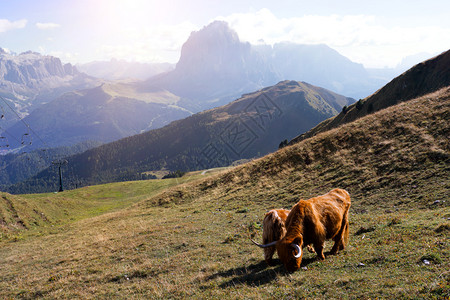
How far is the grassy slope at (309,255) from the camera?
9.00m

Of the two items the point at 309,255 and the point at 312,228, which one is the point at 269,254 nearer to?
the point at 309,255

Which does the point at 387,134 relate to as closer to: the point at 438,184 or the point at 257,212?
the point at 438,184

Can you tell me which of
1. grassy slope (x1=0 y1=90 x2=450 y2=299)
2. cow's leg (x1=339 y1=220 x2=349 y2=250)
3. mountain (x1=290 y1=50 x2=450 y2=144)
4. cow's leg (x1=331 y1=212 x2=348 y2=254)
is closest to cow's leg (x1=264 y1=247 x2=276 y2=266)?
grassy slope (x1=0 y1=90 x2=450 y2=299)

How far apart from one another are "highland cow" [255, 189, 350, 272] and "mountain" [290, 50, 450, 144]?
49.5 meters

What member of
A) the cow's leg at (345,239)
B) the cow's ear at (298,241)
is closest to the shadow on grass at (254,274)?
the cow's ear at (298,241)

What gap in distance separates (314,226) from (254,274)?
134 inches

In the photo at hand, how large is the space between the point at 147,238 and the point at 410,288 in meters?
18.5

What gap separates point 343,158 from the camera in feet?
97.1

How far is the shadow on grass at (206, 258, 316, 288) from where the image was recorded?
1014 cm

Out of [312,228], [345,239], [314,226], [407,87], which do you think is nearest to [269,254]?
[312,228]

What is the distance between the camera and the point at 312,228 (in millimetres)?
10039

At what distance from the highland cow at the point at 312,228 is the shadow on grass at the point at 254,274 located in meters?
0.76

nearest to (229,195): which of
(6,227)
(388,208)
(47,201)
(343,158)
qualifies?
(343,158)

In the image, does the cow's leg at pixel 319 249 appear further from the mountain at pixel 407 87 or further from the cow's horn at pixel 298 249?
the mountain at pixel 407 87
